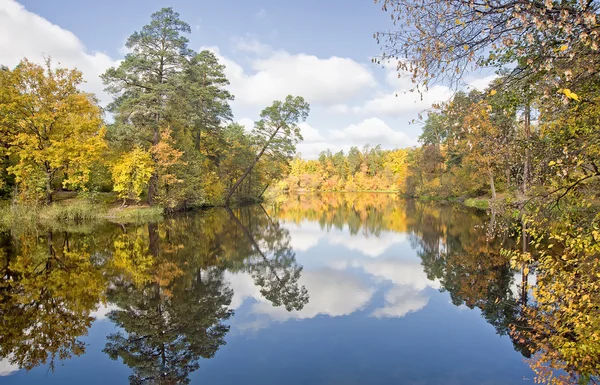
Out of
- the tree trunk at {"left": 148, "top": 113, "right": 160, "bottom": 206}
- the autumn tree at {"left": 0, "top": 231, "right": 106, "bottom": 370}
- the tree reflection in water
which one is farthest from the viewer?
the tree trunk at {"left": 148, "top": 113, "right": 160, "bottom": 206}

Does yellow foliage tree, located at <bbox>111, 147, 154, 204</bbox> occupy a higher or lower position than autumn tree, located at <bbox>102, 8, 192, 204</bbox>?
lower

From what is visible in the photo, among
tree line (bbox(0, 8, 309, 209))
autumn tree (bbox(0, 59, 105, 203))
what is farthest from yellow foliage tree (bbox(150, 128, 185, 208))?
autumn tree (bbox(0, 59, 105, 203))

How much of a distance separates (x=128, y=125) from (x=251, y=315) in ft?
61.7

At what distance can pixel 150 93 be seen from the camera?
21562 millimetres

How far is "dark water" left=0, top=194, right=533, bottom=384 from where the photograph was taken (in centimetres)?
482

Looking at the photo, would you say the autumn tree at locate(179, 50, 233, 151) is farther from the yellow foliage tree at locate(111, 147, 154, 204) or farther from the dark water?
the dark water

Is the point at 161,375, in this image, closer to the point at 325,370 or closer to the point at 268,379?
the point at 268,379

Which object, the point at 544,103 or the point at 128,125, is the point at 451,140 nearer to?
the point at 544,103

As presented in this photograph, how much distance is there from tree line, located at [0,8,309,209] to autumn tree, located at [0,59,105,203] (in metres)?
0.05

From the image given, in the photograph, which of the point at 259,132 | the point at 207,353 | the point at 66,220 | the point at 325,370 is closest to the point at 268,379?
the point at 325,370

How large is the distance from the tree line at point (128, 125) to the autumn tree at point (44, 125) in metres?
0.05

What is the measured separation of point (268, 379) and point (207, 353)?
4.01 ft

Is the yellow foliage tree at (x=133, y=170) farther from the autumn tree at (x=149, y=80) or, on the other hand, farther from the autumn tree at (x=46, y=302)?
the autumn tree at (x=46, y=302)

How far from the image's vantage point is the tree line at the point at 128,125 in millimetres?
18531
